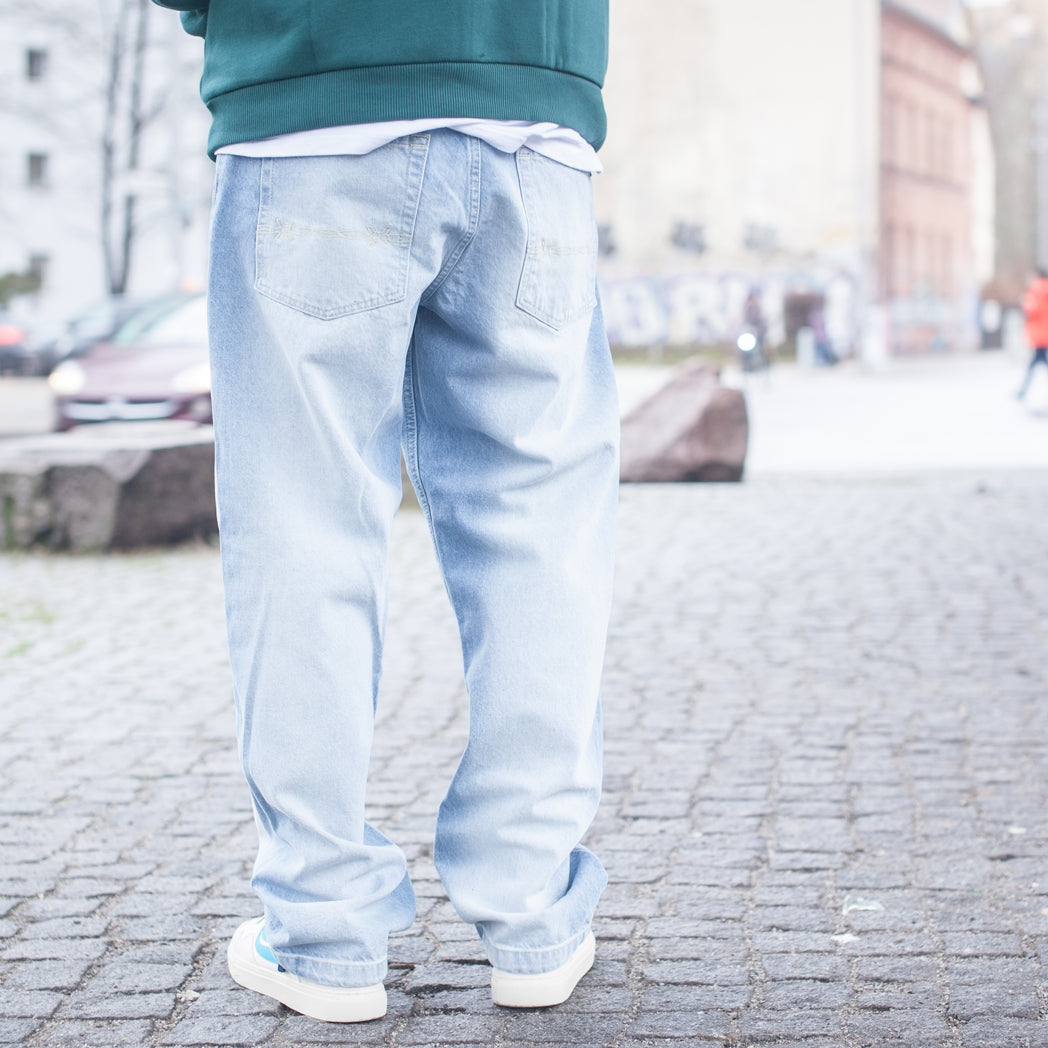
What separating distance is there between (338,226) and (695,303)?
36.8 meters

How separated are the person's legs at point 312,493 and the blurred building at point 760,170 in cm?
3456

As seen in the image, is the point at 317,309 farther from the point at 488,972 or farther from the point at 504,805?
the point at 488,972

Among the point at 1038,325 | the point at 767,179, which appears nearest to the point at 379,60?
the point at 1038,325

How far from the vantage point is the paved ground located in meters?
2.18

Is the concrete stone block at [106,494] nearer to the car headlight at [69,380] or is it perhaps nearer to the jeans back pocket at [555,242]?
the car headlight at [69,380]

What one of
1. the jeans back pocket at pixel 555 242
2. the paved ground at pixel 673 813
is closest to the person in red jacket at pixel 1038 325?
the paved ground at pixel 673 813

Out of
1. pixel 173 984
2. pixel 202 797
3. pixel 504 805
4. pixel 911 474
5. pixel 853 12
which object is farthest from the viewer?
pixel 853 12

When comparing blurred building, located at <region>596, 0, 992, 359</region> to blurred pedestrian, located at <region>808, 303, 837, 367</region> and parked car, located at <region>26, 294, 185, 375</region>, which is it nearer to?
blurred pedestrian, located at <region>808, 303, 837, 367</region>

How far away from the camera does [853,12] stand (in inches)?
1454

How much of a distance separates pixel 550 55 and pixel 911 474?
29.6ft

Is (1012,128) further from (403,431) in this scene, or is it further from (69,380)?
(403,431)

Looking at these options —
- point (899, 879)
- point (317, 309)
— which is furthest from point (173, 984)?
point (899, 879)

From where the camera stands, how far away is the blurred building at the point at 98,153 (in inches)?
1062

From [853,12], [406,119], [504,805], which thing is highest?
[853,12]
